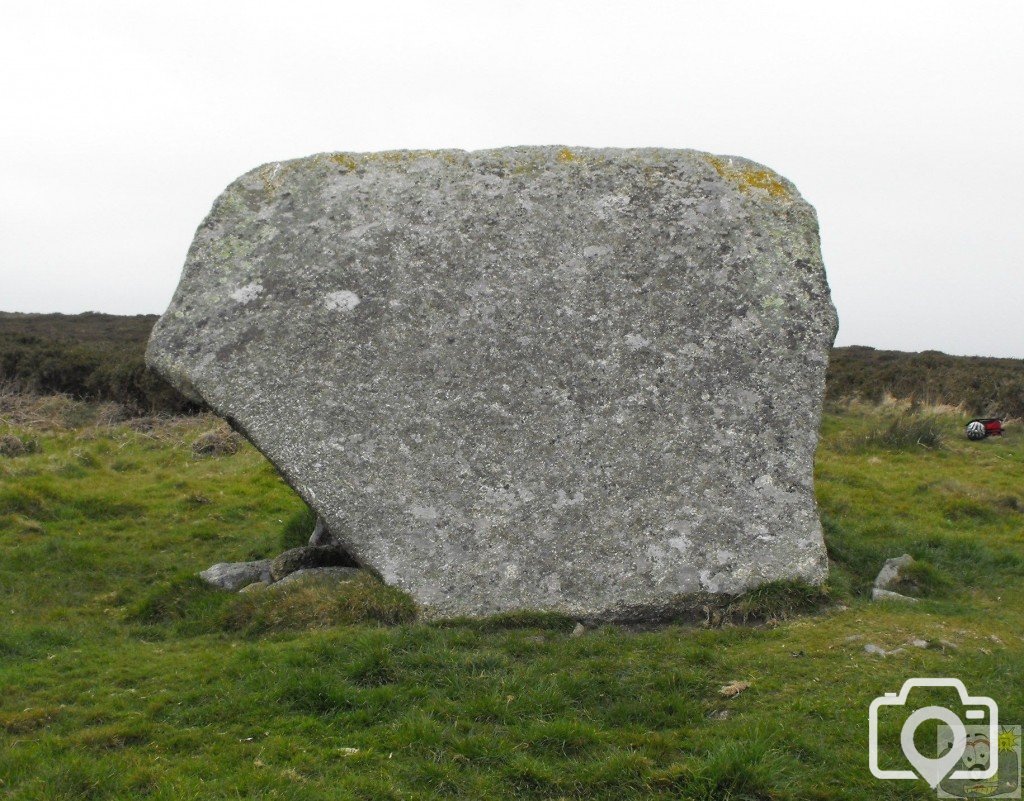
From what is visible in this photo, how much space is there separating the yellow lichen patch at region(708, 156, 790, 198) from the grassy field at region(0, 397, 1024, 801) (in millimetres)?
2849

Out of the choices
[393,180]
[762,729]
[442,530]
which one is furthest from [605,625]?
[393,180]

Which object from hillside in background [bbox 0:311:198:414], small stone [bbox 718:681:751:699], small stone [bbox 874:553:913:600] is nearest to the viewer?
small stone [bbox 718:681:751:699]

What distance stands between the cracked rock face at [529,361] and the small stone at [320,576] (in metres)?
0.32

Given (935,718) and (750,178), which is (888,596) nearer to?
(935,718)

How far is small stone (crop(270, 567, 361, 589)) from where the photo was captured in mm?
A: 6391

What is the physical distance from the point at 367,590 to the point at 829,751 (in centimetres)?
300

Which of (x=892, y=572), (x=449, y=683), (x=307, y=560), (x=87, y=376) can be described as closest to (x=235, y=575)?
(x=307, y=560)

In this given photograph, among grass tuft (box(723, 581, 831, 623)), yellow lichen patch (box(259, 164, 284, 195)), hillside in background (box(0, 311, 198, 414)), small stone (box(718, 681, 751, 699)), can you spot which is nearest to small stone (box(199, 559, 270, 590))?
yellow lichen patch (box(259, 164, 284, 195))

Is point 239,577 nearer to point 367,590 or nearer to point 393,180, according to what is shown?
point 367,590

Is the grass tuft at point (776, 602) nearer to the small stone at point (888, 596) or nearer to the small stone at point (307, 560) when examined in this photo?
the small stone at point (888, 596)

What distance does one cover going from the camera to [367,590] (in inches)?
233

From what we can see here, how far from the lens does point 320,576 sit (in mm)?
6473

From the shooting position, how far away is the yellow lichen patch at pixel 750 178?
7.11 m

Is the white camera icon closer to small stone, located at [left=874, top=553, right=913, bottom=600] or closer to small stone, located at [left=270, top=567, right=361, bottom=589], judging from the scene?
small stone, located at [left=874, top=553, right=913, bottom=600]
